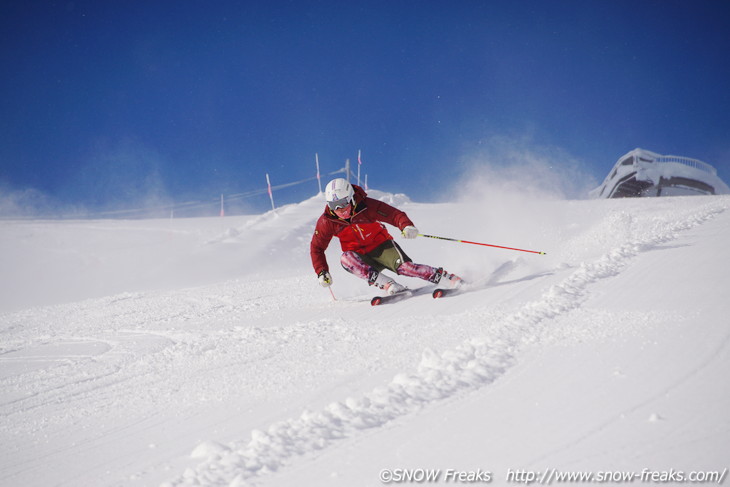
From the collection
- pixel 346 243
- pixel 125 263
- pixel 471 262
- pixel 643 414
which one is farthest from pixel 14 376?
pixel 125 263

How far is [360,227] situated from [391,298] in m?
1.00

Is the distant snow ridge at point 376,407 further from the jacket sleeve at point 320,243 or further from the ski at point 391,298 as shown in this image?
the jacket sleeve at point 320,243

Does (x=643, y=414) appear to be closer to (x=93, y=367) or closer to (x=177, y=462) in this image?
(x=177, y=462)

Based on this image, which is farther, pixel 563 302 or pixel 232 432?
pixel 563 302

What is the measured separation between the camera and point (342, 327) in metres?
4.15

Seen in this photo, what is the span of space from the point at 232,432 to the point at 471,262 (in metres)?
5.61

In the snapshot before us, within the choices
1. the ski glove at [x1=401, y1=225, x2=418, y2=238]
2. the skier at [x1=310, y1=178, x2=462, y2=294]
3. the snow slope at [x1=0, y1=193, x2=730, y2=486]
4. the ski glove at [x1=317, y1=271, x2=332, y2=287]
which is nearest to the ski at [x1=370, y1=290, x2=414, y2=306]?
the skier at [x1=310, y1=178, x2=462, y2=294]

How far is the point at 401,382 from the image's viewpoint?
2.41m

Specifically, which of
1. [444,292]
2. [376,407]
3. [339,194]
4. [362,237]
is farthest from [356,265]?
[376,407]

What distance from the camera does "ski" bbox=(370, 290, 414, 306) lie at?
Answer: 525 cm

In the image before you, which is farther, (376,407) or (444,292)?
(444,292)

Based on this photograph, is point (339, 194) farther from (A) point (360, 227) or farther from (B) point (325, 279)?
(B) point (325, 279)

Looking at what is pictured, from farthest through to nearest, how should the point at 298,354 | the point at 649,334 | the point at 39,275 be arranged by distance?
1. the point at 39,275
2. the point at 298,354
3. the point at 649,334

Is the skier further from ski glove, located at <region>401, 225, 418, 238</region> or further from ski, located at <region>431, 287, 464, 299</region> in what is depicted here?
ski, located at <region>431, 287, 464, 299</region>
